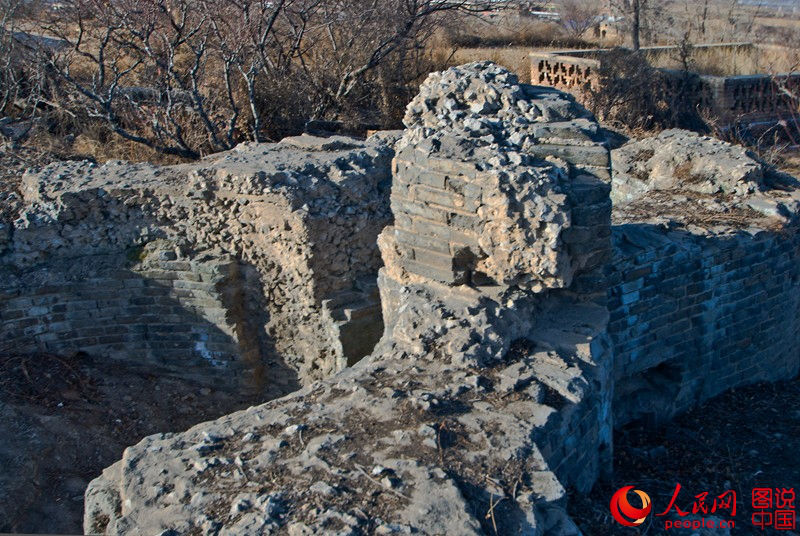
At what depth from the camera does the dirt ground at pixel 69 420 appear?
15.0ft

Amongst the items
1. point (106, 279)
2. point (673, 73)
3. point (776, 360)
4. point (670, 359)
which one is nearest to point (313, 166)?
point (106, 279)

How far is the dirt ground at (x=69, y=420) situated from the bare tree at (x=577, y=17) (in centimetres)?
1280

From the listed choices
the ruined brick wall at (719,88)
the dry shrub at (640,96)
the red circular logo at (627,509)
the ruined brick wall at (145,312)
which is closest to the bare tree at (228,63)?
the ruined brick wall at (719,88)

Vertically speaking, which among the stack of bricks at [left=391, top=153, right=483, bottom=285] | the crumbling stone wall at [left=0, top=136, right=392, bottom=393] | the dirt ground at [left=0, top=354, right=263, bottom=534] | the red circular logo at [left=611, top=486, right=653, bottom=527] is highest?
the stack of bricks at [left=391, top=153, right=483, bottom=285]

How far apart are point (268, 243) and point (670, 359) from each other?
2.65m

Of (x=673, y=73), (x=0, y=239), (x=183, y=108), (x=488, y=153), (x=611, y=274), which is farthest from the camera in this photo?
(x=673, y=73)

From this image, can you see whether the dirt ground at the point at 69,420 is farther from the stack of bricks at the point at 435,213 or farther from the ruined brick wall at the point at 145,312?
the stack of bricks at the point at 435,213

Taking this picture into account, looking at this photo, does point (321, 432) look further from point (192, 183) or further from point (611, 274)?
point (192, 183)

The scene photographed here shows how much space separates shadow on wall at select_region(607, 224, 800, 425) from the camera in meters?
4.17

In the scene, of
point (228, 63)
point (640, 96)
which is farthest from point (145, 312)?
point (640, 96)

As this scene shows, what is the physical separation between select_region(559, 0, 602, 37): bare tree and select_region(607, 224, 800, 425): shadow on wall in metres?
12.1

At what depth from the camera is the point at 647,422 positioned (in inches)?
172

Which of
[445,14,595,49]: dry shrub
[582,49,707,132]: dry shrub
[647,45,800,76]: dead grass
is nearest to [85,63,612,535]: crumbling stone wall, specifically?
[582,49,707,132]: dry shrub

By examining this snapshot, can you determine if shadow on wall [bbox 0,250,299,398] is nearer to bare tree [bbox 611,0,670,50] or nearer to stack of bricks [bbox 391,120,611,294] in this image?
stack of bricks [bbox 391,120,611,294]
